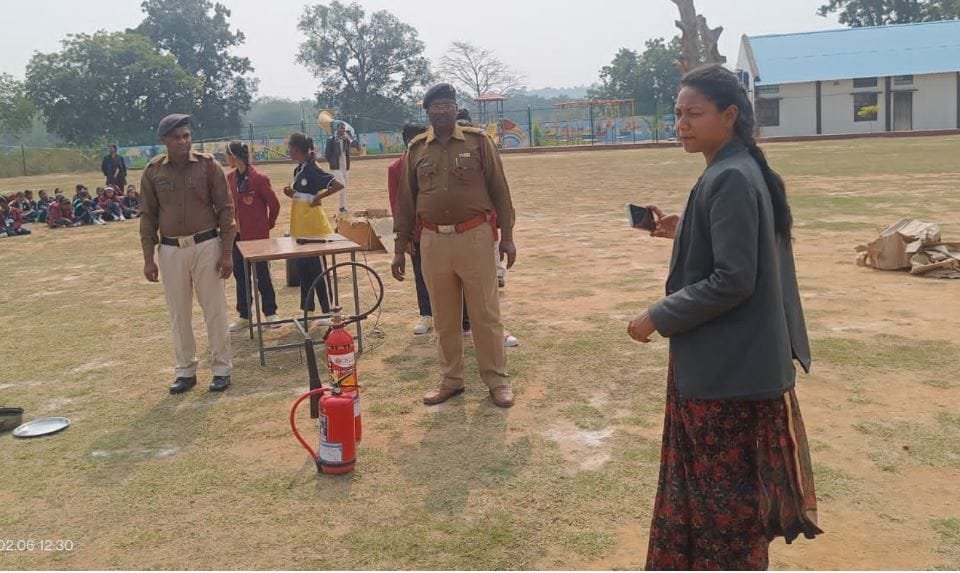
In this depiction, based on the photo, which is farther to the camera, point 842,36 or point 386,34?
point 386,34

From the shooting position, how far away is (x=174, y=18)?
213 feet

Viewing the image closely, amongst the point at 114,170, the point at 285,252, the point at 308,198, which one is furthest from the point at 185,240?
the point at 114,170

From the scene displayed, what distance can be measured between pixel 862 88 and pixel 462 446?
4449cm

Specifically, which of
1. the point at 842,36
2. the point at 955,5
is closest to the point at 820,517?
the point at 842,36

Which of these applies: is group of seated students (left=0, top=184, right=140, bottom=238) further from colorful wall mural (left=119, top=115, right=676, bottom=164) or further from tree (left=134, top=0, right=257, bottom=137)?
tree (left=134, top=0, right=257, bottom=137)

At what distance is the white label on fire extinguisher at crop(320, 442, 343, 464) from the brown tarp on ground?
6.54 meters

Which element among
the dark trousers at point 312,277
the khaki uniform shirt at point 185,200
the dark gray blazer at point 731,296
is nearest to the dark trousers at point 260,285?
the dark trousers at point 312,277

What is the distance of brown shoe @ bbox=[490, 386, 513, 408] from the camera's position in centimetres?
523

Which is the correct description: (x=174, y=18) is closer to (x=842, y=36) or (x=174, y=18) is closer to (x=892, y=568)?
(x=842, y=36)

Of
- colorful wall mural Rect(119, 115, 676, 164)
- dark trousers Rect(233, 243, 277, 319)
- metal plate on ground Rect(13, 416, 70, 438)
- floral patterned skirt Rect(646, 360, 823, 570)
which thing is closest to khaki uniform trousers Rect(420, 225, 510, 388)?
metal plate on ground Rect(13, 416, 70, 438)

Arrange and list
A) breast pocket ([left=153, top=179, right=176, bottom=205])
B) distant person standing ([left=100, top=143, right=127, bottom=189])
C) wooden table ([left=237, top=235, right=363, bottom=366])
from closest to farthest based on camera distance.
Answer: breast pocket ([left=153, top=179, right=176, bottom=205]) → wooden table ([left=237, top=235, right=363, bottom=366]) → distant person standing ([left=100, top=143, right=127, bottom=189])

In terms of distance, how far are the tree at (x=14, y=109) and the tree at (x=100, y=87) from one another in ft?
2.84

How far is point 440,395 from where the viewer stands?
5.38 m

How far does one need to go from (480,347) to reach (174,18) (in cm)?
6767
